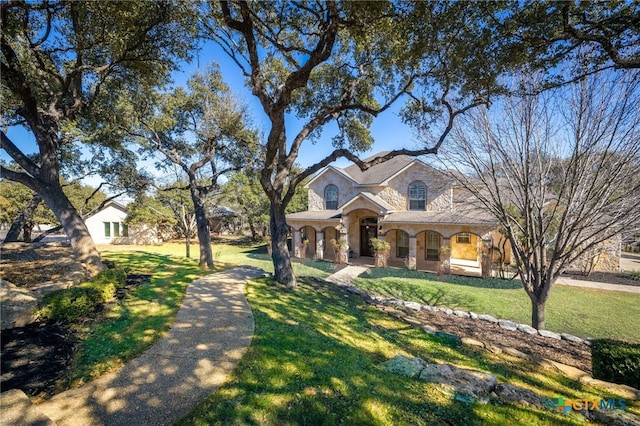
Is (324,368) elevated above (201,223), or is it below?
below

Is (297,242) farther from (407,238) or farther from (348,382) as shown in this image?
(348,382)

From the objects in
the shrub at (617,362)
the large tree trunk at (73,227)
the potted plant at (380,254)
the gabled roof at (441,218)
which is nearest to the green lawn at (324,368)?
the shrub at (617,362)

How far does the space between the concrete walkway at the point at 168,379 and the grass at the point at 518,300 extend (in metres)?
8.01

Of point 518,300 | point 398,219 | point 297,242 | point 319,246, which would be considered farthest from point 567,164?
point 297,242

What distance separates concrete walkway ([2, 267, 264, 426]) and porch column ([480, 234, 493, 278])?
14104 millimetres

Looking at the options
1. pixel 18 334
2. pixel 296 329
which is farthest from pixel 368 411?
pixel 18 334

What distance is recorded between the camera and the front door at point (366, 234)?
21.2 m

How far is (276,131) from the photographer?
890 cm

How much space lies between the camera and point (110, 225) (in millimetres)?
29172

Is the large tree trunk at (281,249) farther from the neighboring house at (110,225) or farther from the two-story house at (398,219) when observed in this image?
the neighboring house at (110,225)

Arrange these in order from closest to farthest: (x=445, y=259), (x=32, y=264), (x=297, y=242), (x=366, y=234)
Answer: (x=32, y=264) → (x=445, y=259) → (x=366, y=234) → (x=297, y=242)

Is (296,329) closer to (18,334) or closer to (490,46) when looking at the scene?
(18,334)

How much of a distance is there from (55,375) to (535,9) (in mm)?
9872

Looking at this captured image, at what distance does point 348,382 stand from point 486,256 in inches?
574
